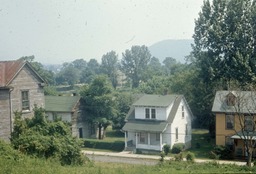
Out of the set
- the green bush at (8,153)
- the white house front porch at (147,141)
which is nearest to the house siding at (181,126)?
the white house front porch at (147,141)

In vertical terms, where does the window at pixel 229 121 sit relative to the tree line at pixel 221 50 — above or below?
below

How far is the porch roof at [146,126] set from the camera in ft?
132

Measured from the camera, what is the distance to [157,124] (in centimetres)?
4109

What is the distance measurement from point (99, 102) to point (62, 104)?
472cm

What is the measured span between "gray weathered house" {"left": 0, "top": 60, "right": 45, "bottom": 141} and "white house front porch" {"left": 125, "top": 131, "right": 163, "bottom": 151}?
1322 cm

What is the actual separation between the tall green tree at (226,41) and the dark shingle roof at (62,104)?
51.4 feet

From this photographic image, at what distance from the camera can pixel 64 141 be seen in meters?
24.1

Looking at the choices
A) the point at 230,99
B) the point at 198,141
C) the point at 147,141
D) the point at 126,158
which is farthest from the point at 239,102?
the point at 198,141

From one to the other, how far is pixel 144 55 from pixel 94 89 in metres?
79.7

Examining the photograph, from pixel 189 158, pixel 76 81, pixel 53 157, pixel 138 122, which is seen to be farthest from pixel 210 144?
pixel 76 81

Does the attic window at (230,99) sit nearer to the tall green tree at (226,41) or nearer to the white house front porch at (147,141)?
the tall green tree at (226,41)

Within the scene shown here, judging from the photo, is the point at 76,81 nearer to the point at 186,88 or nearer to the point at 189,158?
the point at 186,88

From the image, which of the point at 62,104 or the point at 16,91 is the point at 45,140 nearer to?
the point at 16,91

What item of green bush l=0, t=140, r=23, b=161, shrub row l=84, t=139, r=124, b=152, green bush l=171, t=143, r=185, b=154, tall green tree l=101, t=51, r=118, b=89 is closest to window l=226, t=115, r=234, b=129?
green bush l=171, t=143, r=185, b=154
